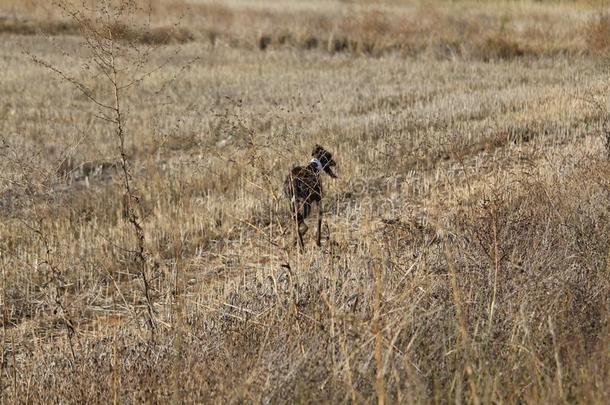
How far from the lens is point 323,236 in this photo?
6.29m

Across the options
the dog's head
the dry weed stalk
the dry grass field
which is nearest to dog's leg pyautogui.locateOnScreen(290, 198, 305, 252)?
the dry grass field

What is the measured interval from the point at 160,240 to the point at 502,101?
6.76 meters

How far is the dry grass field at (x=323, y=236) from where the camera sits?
9.79 ft

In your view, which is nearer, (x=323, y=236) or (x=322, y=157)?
(x=322, y=157)

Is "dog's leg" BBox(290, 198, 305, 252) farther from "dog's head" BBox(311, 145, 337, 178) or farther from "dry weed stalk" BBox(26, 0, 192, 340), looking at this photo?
"dry weed stalk" BBox(26, 0, 192, 340)

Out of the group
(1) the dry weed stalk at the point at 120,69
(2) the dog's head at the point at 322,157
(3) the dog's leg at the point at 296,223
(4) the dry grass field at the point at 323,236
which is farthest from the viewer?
(2) the dog's head at the point at 322,157

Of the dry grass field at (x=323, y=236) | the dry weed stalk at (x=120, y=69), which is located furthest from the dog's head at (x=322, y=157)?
the dry weed stalk at (x=120, y=69)

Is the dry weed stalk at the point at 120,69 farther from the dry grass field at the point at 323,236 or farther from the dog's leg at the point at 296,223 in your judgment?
the dog's leg at the point at 296,223

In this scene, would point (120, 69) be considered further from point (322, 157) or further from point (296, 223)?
point (296, 223)

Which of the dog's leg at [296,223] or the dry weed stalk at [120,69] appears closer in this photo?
the dry weed stalk at [120,69]

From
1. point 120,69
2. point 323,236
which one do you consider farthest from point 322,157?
point 120,69

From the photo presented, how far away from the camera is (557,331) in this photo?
3.10m

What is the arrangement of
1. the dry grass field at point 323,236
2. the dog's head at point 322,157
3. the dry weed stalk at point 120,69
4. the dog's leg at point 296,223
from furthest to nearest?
the dog's head at point 322,157, the dog's leg at point 296,223, the dry weed stalk at point 120,69, the dry grass field at point 323,236

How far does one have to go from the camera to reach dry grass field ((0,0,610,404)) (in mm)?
2984
